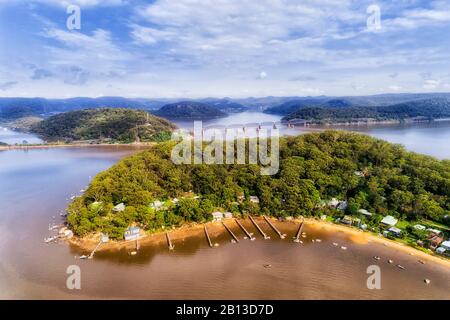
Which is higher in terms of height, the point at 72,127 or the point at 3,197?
the point at 72,127

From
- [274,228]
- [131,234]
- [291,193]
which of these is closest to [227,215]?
[274,228]

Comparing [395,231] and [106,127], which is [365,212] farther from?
[106,127]

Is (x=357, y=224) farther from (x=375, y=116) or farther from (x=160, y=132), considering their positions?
(x=375, y=116)

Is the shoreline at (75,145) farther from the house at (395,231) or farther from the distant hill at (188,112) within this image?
the distant hill at (188,112)

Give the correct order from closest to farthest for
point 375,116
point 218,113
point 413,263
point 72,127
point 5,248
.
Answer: point 413,263
point 5,248
point 72,127
point 375,116
point 218,113

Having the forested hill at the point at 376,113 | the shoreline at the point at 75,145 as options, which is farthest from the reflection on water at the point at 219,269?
the forested hill at the point at 376,113
